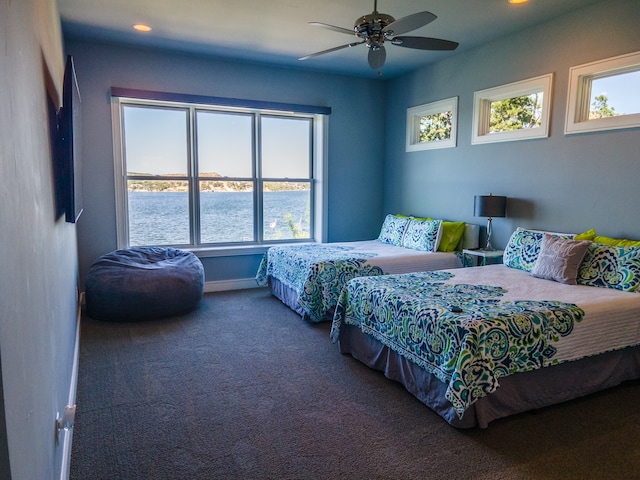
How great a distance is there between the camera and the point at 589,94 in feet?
12.6

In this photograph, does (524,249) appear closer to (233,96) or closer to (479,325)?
(479,325)

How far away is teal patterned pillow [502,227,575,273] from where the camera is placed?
12.4ft

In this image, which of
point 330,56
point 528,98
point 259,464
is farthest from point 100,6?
point 528,98

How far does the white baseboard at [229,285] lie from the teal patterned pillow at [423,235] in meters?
2.07

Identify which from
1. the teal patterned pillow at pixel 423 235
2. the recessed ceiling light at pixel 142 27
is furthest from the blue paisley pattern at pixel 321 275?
the recessed ceiling light at pixel 142 27

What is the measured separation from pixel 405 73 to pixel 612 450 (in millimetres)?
4994

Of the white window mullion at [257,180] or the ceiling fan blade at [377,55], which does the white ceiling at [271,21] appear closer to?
the ceiling fan blade at [377,55]

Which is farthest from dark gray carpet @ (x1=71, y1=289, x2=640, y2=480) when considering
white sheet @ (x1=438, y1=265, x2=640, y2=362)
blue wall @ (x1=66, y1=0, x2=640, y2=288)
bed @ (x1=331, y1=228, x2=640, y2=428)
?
blue wall @ (x1=66, y1=0, x2=640, y2=288)

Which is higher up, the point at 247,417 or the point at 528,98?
the point at 528,98

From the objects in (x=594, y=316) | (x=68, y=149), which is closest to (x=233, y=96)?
(x=68, y=149)

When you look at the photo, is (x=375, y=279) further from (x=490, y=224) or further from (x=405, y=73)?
(x=405, y=73)

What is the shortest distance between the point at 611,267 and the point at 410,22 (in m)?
2.30

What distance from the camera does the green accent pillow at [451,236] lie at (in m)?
4.89

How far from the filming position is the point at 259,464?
209 centimetres
